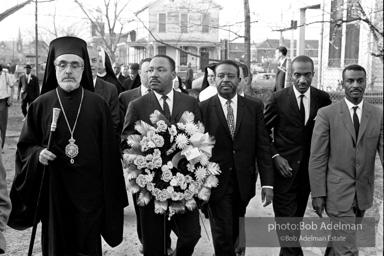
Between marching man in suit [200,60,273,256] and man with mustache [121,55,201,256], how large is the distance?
0.35m

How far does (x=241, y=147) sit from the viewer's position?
18.2 feet

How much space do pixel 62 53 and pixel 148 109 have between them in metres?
1.02

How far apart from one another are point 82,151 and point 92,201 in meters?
0.49

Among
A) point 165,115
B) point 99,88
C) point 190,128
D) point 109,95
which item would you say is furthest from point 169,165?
point 99,88

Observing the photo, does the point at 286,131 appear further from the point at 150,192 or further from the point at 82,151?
the point at 82,151

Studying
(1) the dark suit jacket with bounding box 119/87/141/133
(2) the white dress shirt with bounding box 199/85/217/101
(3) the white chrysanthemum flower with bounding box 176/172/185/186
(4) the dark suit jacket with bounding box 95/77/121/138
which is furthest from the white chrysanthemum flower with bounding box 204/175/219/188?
(2) the white dress shirt with bounding box 199/85/217/101

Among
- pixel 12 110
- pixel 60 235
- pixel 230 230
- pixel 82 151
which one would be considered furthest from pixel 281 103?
pixel 12 110

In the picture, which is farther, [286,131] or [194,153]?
[286,131]

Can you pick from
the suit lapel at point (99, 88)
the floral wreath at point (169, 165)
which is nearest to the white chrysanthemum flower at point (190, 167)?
the floral wreath at point (169, 165)

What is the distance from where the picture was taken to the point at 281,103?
5867mm

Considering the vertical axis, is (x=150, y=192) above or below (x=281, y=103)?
below

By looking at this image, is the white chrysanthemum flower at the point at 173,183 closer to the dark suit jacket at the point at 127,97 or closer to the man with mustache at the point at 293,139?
the man with mustache at the point at 293,139

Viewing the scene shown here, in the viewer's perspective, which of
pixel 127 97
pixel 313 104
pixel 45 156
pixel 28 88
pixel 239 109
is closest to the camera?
pixel 45 156

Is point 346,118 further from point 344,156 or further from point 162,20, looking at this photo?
point 162,20
